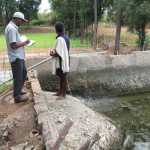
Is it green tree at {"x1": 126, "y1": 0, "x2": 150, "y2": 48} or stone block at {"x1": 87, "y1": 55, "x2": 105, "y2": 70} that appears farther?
green tree at {"x1": 126, "y1": 0, "x2": 150, "y2": 48}

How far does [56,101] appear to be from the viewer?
11.7 feet

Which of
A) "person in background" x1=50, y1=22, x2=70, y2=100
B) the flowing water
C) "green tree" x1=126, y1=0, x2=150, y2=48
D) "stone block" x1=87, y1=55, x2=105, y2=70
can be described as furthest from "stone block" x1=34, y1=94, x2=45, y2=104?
"green tree" x1=126, y1=0, x2=150, y2=48

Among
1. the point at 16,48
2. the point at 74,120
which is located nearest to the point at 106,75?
the point at 74,120

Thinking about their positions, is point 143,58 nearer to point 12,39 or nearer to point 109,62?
point 109,62

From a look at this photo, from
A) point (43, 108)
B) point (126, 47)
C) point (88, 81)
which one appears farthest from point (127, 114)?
Answer: point (126, 47)

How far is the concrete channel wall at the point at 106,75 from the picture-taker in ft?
19.0

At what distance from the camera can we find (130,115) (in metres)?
4.58

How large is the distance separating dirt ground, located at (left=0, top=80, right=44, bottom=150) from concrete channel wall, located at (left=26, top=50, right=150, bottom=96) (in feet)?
7.78

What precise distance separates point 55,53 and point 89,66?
2.89 metres

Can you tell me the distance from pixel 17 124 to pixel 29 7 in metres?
32.0

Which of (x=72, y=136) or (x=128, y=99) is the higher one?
(x=72, y=136)

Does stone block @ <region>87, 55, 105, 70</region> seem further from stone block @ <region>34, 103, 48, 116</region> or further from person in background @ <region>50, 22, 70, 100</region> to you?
stone block @ <region>34, 103, 48, 116</region>

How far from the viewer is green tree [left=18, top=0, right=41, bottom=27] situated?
1194 inches

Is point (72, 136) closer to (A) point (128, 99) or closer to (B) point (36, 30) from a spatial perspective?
(A) point (128, 99)
